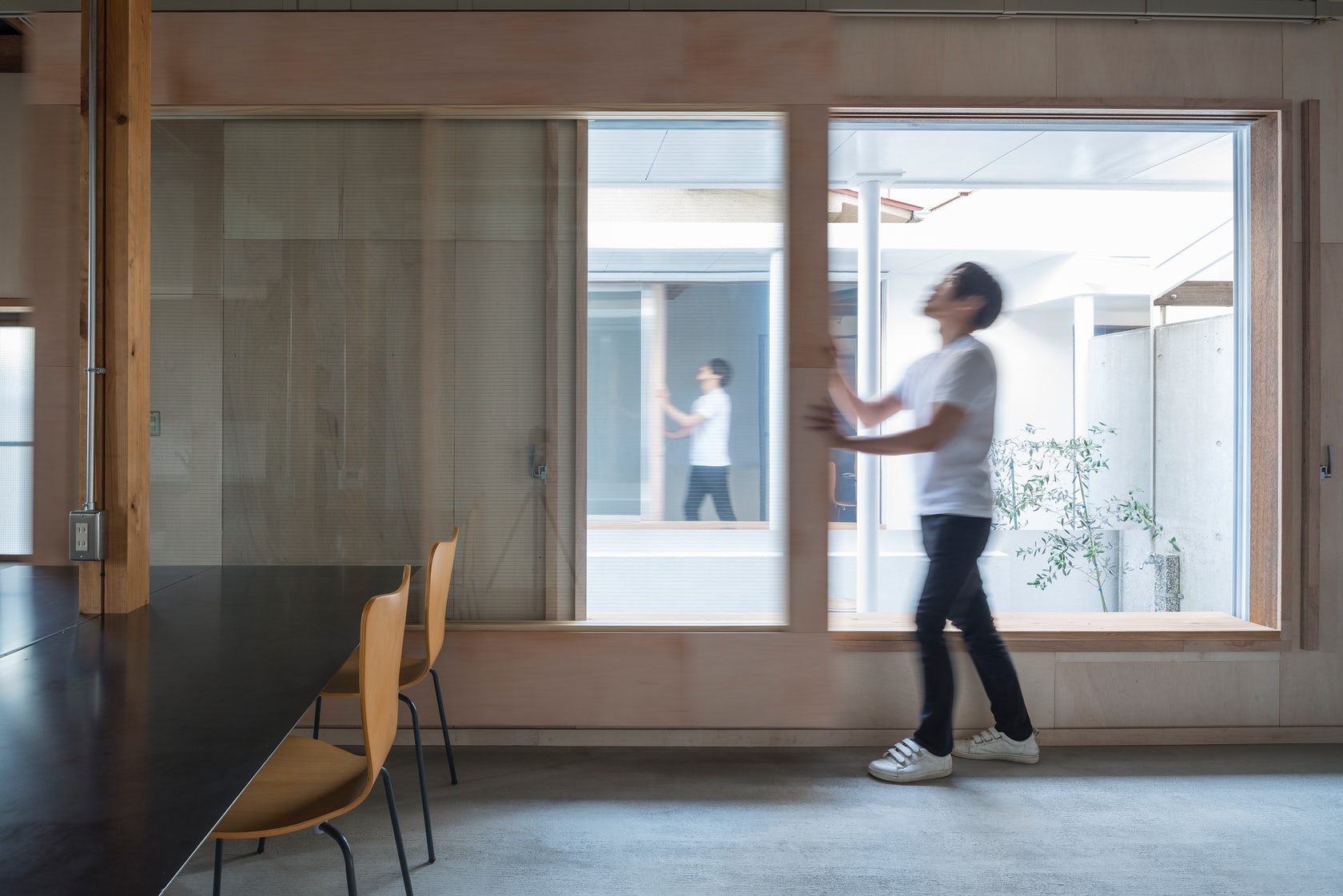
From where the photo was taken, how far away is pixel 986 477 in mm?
3008

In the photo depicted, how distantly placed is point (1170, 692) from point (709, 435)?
216 centimetres

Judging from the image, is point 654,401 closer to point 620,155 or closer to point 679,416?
point 679,416

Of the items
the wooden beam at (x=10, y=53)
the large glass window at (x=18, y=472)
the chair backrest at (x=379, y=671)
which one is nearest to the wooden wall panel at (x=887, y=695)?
the chair backrest at (x=379, y=671)

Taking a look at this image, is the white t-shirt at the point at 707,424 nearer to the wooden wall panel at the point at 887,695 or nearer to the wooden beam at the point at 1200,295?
the wooden wall panel at the point at 887,695

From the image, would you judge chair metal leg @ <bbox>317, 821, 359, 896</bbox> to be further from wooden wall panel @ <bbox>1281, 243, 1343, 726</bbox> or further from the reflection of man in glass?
wooden wall panel @ <bbox>1281, 243, 1343, 726</bbox>

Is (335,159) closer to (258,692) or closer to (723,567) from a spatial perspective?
(723,567)

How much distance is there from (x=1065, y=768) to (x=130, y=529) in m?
3.19

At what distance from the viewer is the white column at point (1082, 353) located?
13.0 ft

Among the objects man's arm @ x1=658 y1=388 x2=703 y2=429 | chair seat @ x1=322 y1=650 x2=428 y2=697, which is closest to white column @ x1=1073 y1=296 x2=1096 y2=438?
man's arm @ x1=658 y1=388 x2=703 y2=429

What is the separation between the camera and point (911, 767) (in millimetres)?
3039

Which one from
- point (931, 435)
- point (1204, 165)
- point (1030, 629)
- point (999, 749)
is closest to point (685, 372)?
point (931, 435)

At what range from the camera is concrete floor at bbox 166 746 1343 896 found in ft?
7.70

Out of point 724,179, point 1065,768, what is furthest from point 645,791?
point 724,179

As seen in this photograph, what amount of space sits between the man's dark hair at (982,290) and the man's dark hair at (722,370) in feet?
2.92
